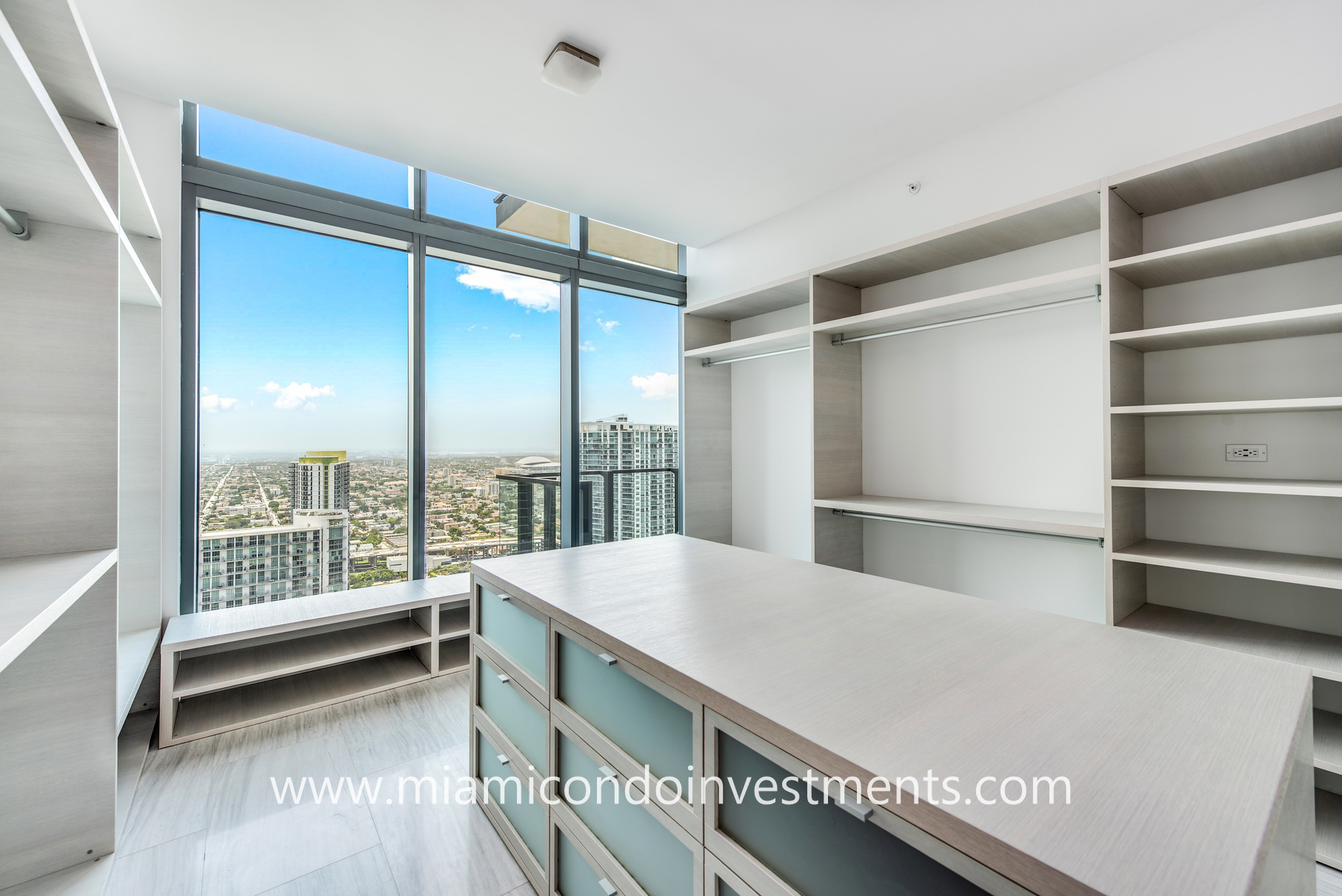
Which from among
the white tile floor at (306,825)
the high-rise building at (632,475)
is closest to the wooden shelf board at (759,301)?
the high-rise building at (632,475)

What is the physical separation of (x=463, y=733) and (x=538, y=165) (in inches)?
113

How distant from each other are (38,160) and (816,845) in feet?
6.13

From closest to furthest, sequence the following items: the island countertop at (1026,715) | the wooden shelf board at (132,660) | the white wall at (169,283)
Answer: the island countertop at (1026,715) < the wooden shelf board at (132,660) < the white wall at (169,283)

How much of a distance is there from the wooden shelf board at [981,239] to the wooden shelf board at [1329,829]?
2089 mm

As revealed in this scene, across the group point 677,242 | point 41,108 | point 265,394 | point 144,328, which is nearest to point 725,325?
point 677,242

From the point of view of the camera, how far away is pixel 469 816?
6.12 ft

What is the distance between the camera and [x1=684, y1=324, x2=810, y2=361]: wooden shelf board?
10.9 feet

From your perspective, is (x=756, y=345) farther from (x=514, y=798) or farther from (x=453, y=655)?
(x=514, y=798)

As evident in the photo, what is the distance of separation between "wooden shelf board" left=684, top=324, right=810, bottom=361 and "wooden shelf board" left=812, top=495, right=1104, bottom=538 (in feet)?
3.21

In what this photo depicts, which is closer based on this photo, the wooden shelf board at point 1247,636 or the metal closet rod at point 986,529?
the wooden shelf board at point 1247,636

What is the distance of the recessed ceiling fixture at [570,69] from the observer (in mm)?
2151

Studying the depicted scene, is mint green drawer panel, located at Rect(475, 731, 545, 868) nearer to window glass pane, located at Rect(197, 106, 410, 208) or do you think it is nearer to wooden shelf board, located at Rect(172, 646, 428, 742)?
wooden shelf board, located at Rect(172, 646, 428, 742)

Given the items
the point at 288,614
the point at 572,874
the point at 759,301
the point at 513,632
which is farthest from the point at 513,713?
the point at 759,301

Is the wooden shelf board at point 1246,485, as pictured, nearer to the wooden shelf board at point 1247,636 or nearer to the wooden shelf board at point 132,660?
the wooden shelf board at point 1247,636
